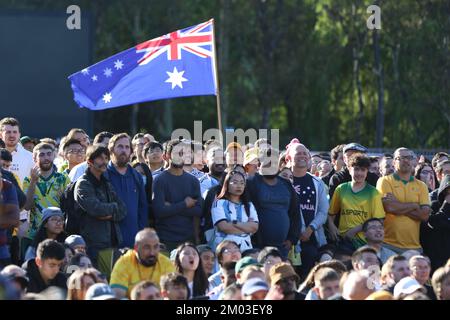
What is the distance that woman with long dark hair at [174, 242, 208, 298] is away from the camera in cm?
1206

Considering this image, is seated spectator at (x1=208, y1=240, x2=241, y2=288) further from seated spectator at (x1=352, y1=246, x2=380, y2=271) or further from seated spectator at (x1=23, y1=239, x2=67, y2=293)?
seated spectator at (x1=23, y1=239, x2=67, y2=293)

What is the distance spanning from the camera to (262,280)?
10.4 meters

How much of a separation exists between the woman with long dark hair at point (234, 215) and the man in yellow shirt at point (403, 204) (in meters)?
1.88

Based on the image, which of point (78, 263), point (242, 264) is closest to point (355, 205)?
point (242, 264)

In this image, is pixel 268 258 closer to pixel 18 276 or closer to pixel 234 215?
pixel 234 215

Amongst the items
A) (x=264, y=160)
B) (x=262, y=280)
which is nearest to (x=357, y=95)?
(x=264, y=160)

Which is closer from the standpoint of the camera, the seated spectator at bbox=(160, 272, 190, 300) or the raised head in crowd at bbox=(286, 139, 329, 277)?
the seated spectator at bbox=(160, 272, 190, 300)

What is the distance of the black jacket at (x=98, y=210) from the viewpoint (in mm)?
12562

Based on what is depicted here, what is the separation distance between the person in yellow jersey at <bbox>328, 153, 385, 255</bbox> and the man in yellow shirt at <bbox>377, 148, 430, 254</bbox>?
0.87ft

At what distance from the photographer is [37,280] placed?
11.7 meters

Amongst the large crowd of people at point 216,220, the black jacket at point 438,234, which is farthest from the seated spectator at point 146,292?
the black jacket at point 438,234

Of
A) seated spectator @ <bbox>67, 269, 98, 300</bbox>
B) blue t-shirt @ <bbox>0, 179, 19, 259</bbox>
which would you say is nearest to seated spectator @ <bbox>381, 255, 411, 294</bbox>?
seated spectator @ <bbox>67, 269, 98, 300</bbox>

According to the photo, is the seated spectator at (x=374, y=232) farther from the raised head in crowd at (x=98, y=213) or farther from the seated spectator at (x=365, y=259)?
the raised head in crowd at (x=98, y=213)
